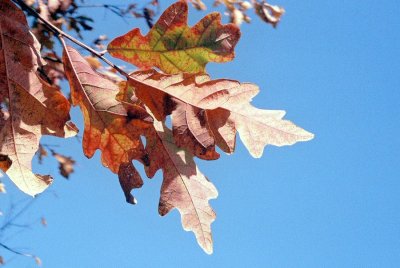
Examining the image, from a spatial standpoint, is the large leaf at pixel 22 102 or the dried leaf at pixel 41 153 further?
the dried leaf at pixel 41 153

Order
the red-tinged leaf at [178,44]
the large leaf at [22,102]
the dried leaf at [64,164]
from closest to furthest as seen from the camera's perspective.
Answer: the large leaf at [22,102], the red-tinged leaf at [178,44], the dried leaf at [64,164]

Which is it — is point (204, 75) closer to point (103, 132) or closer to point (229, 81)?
point (229, 81)

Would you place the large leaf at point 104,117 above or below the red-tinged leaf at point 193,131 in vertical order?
below

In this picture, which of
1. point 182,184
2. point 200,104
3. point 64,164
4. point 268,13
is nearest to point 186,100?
point 200,104

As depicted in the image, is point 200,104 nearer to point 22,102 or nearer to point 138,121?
point 138,121

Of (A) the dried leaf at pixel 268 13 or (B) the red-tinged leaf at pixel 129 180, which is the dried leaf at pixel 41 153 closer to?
(A) the dried leaf at pixel 268 13

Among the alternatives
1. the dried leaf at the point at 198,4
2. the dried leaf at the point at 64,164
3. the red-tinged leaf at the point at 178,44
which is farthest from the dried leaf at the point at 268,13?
the red-tinged leaf at the point at 178,44

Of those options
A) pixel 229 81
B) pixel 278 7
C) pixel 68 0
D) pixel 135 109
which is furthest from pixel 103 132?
pixel 278 7
